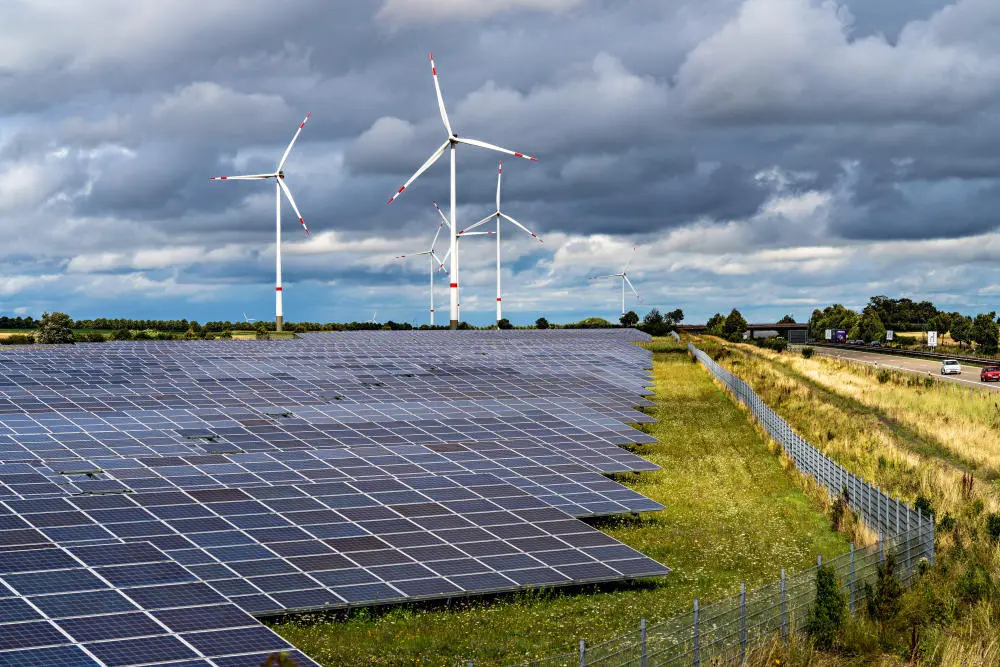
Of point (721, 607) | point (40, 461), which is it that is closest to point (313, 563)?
point (721, 607)

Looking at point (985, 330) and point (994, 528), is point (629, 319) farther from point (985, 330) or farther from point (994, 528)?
point (994, 528)

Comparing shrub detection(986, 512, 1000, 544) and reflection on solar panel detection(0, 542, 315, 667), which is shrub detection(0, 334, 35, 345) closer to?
reflection on solar panel detection(0, 542, 315, 667)

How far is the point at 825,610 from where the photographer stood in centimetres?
2242

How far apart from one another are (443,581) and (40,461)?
64.0ft

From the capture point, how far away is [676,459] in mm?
48250

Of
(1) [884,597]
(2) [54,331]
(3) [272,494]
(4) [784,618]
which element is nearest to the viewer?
(4) [784,618]

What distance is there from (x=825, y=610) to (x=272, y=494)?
20357 mm

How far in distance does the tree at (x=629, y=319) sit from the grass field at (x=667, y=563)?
139292 mm

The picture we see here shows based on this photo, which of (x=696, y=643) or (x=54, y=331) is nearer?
(x=696, y=643)

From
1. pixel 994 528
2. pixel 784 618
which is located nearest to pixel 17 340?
pixel 994 528

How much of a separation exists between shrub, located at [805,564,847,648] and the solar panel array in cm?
652

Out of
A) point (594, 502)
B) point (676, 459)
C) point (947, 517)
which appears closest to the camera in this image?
point (947, 517)

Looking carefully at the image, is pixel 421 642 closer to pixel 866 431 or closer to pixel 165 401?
pixel 165 401

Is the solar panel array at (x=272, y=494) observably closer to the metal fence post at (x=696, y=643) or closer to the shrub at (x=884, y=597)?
the shrub at (x=884, y=597)
